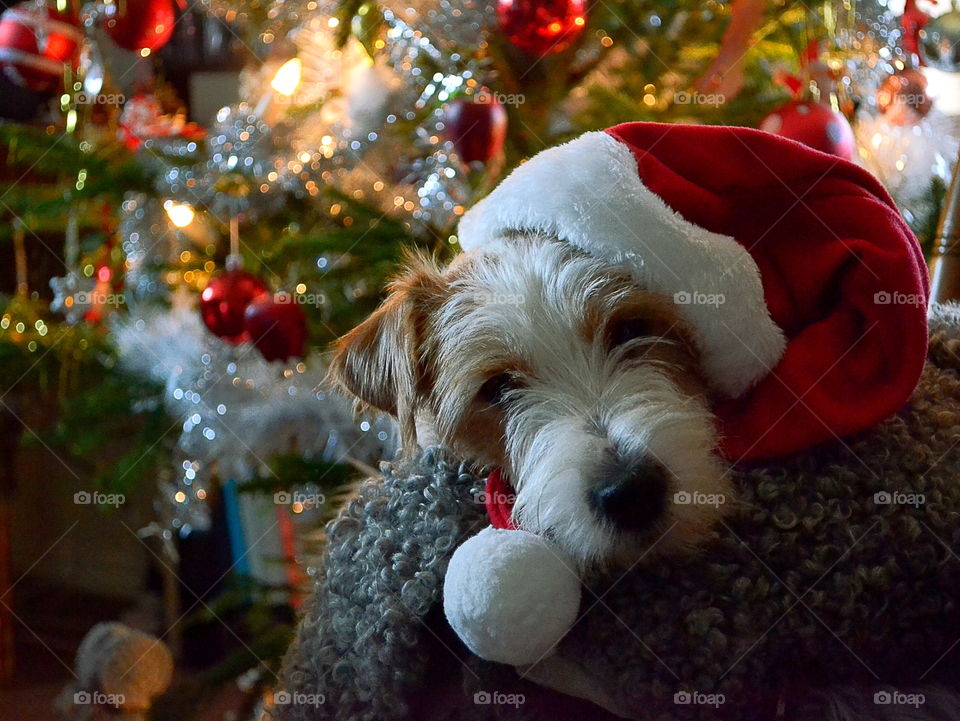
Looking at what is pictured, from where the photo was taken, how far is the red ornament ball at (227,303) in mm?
1646

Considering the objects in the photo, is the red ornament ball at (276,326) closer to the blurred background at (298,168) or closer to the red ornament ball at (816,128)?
the blurred background at (298,168)

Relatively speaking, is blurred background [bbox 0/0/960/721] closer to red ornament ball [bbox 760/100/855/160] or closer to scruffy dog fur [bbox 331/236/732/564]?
Result: red ornament ball [bbox 760/100/855/160]

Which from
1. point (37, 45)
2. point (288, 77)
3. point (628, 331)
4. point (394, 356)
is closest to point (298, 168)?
point (288, 77)

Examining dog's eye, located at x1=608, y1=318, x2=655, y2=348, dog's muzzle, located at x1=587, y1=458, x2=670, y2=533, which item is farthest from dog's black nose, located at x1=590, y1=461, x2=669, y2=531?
dog's eye, located at x1=608, y1=318, x2=655, y2=348

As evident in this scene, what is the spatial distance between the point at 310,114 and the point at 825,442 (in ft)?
4.34

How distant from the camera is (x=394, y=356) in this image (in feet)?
3.05

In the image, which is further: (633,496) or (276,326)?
(276,326)

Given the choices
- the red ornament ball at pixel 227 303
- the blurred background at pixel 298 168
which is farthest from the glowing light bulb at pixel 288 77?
the red ornament ball at pixel 227 303

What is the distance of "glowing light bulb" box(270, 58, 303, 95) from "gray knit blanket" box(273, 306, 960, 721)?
1.25m

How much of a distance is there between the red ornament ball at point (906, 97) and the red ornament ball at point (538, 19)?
1.69 feet

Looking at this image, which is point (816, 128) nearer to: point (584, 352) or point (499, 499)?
point (584, 352)

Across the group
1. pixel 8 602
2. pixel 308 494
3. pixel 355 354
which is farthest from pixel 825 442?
pixel 8 602

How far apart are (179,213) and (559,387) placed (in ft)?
4.32

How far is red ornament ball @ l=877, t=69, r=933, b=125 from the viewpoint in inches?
55.9
